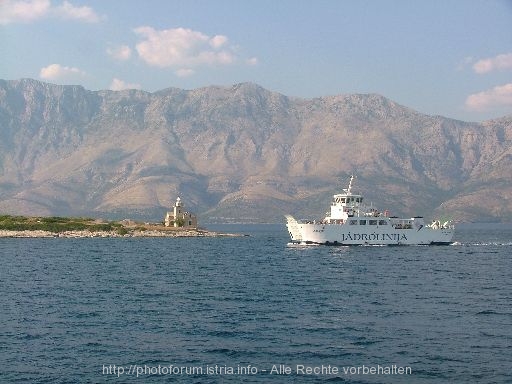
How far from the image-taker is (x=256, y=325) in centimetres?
4716

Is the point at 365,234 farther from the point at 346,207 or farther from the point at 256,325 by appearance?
the point at 256,325

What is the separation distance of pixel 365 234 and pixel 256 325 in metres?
91.0

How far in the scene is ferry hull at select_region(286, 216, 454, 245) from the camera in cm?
13350

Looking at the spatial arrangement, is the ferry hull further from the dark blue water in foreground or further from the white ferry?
the dark blue water in foreground

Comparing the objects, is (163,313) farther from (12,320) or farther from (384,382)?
(384,382)

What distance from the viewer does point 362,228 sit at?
134 metres

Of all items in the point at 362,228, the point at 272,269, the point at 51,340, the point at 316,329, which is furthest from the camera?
the point at 362,228

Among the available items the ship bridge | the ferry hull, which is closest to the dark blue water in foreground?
the ferry hull

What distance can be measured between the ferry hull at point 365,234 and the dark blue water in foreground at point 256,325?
43.8 metres

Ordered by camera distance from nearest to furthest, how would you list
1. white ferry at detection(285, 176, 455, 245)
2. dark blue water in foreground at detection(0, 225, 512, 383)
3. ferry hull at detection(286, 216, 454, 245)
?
dark blue water in foreground at detection(0, 225, 512, 383), white ferry at detection(285, 176, 455, 245), ferry hull at detection(286, 216, 454, 245)

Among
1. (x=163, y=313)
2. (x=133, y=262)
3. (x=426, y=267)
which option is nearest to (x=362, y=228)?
(x=426, y=267)

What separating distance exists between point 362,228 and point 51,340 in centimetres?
9895

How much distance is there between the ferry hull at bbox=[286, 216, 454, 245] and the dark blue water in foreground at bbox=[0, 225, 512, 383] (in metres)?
43.8

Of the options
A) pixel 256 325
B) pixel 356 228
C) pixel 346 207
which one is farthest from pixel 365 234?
pixel 256 325
